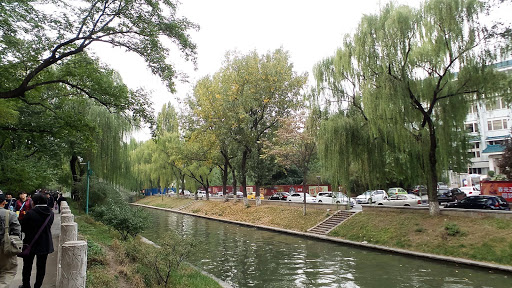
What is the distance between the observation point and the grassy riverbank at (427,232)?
12938mm

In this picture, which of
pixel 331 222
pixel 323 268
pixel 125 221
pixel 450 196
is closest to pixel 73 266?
pixel 125 221

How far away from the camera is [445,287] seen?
9930 mm

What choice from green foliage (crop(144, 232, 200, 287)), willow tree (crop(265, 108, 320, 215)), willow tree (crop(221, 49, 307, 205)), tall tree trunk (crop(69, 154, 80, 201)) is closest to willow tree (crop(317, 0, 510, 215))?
willow tree (crop(265, 108, 320, 215))

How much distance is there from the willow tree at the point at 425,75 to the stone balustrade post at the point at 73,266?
14791mm

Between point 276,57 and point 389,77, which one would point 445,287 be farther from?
point 276,57

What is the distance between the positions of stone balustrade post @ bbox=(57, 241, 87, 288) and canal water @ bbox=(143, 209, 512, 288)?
5.03 meters

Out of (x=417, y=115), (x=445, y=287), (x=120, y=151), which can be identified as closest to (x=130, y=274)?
(x=445, y=287)

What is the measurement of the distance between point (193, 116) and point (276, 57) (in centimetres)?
974

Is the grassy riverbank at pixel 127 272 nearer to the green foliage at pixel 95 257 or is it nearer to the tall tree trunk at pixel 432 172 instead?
the green foliage at pixel 95 257

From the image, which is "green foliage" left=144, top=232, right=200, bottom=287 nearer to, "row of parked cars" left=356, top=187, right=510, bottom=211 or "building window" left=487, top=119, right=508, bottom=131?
"row of parked cars" left=356, top=187, right=510, bottom=211

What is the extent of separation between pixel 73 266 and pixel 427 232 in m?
15.6

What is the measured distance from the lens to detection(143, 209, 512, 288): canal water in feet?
34.9

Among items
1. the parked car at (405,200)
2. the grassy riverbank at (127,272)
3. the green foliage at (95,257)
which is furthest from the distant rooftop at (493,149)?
the green foliage at (95,257)

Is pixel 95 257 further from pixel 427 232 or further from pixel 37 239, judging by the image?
pixel 427 232
